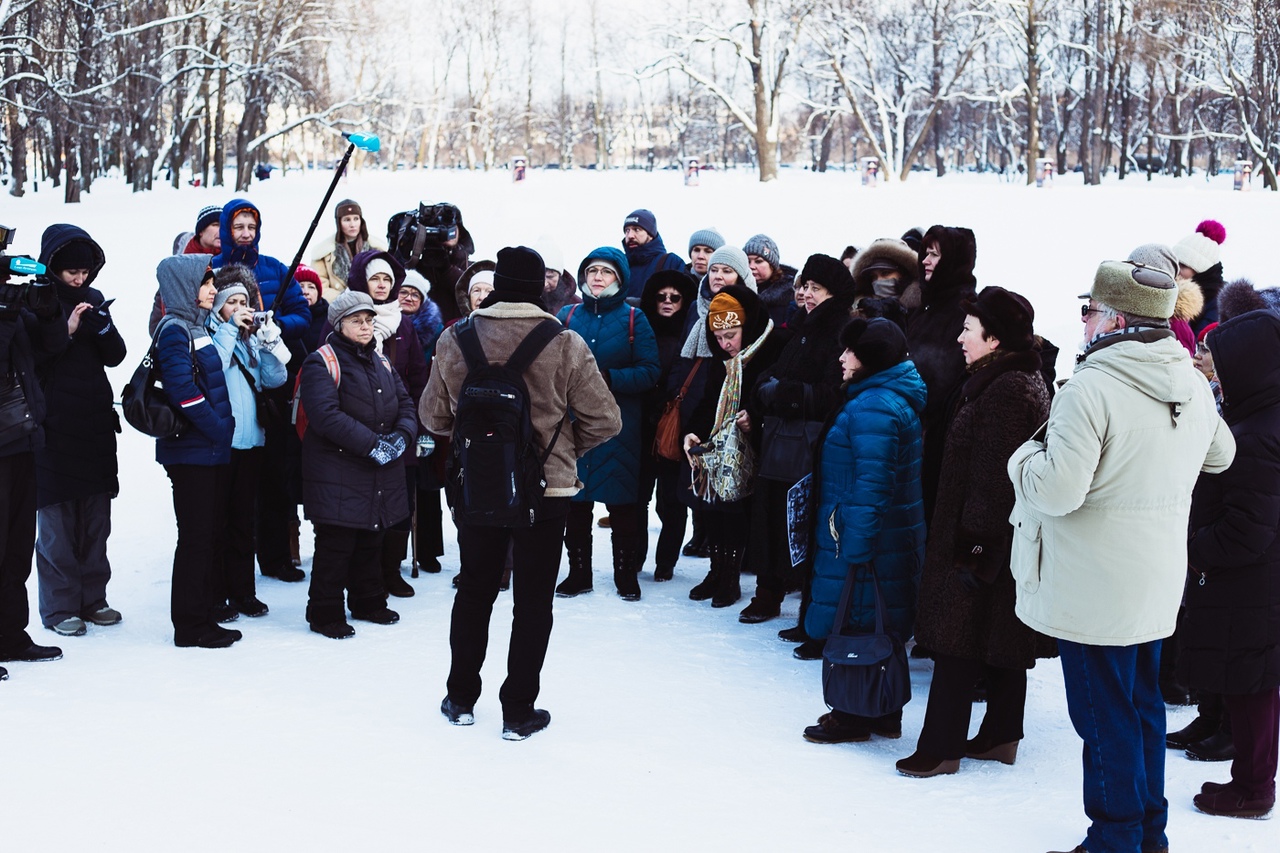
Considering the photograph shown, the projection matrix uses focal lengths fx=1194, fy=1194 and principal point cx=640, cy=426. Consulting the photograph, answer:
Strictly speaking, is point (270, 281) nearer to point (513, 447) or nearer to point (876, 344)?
point (513, 447)

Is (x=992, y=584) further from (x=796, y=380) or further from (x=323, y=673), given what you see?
Result: (x=323, y=673)

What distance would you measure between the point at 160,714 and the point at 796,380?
3192mm

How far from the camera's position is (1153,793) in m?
3.69

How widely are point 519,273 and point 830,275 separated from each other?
1.97 metres

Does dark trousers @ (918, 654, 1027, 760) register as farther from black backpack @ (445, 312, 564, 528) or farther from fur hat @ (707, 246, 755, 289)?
fur hat @ (707, 246, 755, 289)

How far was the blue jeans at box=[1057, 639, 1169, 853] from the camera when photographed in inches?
139

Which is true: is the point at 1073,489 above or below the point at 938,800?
above

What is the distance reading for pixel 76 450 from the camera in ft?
18.8

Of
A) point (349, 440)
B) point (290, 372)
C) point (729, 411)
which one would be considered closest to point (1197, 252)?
point (729, 411)

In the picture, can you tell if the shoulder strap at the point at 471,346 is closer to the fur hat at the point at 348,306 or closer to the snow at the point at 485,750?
→ the snow at the point at 485,750

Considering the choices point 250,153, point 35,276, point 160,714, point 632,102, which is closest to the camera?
point 160,714

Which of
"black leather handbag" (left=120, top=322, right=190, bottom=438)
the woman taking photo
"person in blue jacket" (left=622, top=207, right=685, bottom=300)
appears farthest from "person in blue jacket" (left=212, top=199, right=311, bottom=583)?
the woman taking photo

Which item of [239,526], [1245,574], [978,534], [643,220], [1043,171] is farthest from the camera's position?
[1043,171]

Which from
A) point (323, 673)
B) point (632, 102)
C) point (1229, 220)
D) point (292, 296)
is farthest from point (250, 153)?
point (632, 102)
